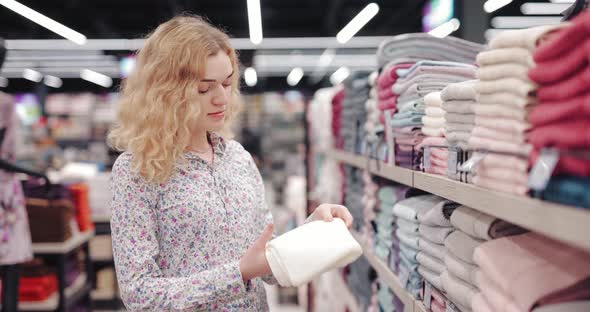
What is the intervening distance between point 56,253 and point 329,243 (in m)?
3.18

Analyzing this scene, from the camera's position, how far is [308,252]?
1.39 meters

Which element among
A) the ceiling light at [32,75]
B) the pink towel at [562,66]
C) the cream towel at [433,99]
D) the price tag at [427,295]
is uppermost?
the ceiling light at [32,75]

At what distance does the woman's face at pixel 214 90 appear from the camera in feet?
5.59

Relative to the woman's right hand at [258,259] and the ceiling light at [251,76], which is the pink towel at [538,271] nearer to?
the woman's right hand at [258,259]

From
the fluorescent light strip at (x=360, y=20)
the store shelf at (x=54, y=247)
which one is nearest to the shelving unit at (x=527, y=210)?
the store shelf at (x=54, y=247)

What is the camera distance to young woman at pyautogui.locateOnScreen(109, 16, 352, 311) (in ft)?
5.17

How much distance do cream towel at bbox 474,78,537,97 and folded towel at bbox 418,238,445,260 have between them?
64 centimetres

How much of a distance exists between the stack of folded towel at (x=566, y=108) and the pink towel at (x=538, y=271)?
23 centimetres

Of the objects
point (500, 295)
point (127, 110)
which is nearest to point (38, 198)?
point (127, 110)

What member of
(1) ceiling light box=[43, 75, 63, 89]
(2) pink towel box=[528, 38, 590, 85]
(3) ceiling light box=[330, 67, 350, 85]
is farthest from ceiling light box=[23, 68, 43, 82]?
(2) pink towel box=[528, 38, 590, 85]

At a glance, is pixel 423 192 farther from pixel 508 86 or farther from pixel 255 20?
pixel 255 20

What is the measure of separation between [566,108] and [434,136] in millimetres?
968

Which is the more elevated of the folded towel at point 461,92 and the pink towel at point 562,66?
the pink towel at point 562,66

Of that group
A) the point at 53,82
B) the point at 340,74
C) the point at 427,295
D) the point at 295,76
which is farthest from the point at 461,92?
the point at 53,82
